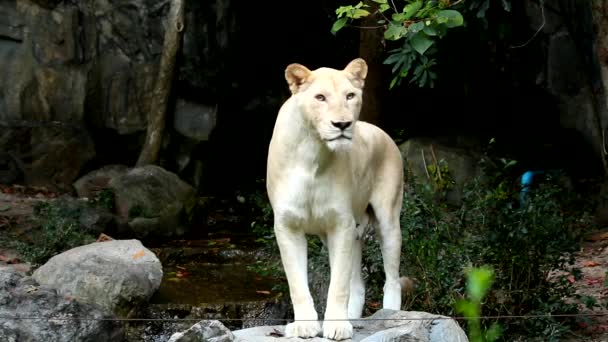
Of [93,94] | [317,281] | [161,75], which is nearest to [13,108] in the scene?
[93,94]

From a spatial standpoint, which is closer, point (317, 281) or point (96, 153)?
point (317, 281)

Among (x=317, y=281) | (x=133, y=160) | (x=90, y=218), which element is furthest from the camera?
(x=133, y=160)

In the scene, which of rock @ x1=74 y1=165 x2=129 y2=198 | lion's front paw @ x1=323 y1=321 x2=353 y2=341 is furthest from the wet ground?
lion's front paw @ x1=323 y1=321 x2=353 y2=341

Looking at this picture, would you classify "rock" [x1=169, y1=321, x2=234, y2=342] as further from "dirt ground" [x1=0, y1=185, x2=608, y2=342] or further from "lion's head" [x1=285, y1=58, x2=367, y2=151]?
"dirt ground" [x1=0, y1=185, x2=608, y2=342]

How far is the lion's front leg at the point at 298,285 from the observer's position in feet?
16.9

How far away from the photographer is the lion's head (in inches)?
190

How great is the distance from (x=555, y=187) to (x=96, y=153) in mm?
7778

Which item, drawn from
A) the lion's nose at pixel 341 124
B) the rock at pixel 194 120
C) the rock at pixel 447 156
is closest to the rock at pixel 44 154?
the rock at pixel 194 120

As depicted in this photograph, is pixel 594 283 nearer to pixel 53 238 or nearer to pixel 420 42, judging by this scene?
pixel 420 42

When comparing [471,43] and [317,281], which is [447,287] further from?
[471,43]

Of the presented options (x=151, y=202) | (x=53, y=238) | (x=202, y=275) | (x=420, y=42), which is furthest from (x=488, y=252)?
(x=151, y=202)

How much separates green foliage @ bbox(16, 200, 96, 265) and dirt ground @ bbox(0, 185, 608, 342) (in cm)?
14

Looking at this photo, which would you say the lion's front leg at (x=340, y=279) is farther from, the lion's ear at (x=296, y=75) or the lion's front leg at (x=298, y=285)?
the lion's ear at (x=296, y=75)

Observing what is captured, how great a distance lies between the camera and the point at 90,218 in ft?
35.2
